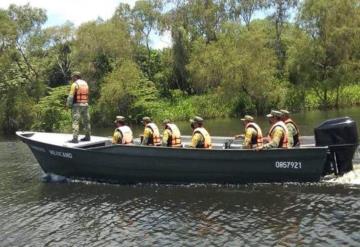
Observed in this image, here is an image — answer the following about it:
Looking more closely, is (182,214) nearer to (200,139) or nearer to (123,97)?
(200,139)

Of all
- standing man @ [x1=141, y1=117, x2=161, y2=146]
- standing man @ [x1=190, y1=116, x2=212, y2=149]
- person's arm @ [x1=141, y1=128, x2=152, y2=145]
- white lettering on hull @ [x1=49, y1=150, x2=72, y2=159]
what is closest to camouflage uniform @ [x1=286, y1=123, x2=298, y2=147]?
standing man @ [x1=190, y1=116, x2=212, y2=149]

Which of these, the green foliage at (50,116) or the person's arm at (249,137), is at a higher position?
the green foliage at (50,116)

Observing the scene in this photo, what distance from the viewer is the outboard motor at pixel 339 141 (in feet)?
49.1

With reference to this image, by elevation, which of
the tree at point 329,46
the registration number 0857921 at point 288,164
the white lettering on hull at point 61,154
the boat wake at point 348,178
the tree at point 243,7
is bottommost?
the boat wake at point 348,178

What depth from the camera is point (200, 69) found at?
49.7 m

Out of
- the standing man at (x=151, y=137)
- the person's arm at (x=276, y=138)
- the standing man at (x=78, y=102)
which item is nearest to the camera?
the person's arm at (x=276, y=138)

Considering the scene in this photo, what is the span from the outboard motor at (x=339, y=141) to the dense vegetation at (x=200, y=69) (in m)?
31.2

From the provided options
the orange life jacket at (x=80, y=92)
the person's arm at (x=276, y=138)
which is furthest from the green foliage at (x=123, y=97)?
the person's arm at (x=276, y=138)

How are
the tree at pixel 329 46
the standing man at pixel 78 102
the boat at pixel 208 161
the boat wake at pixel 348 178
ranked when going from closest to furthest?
the boat wake at pixel 348 178 < the boat at pixel 208 161 < the standing man at pixel 78 102 < the tree at pixel 329 46

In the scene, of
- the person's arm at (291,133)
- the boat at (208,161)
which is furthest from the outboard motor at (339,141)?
the person's arm at (291,133)

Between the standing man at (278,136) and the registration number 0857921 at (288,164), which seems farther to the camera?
the standing man at (278,136)

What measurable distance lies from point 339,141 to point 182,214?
491 cm

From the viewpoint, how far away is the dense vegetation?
152 ft

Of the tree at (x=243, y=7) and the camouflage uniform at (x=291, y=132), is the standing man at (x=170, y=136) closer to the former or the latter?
the camouflage uniform at (x=291, y=132)
